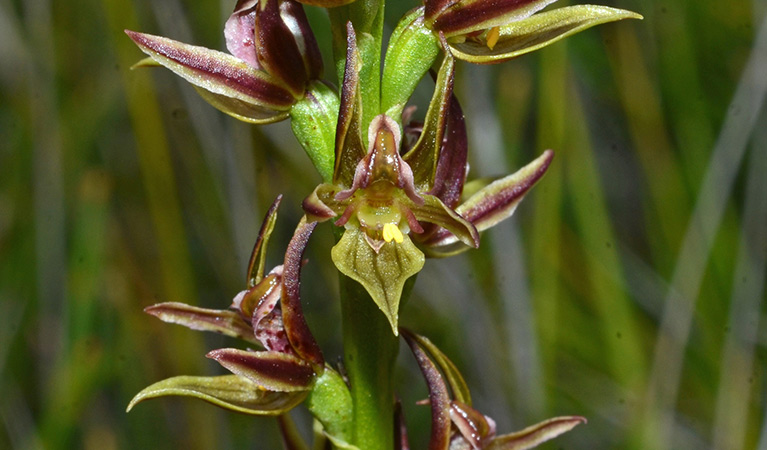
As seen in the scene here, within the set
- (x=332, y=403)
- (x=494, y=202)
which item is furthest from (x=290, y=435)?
(x=494, y=202)

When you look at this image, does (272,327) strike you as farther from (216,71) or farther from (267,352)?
(216,71)

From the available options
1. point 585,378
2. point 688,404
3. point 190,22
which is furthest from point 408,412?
point 190,22

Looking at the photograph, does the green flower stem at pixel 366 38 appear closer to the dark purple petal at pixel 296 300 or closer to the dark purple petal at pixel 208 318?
the dark purple petal at pixel 296 300

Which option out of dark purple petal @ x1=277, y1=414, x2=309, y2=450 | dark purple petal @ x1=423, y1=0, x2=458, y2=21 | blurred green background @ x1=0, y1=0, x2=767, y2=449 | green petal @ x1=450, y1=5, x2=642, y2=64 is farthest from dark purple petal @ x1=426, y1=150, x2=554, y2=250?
blurred green background @ x1=0, y1=0, x2=767, y2=449

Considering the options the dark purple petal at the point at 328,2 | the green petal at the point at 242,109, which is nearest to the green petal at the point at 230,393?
the green petal at the point at 242,109

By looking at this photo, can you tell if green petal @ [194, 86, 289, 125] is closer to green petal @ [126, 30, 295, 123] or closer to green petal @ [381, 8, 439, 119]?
green petal @ [126, 30, 295, 123]
